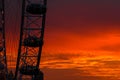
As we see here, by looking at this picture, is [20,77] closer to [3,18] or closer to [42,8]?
[3,18]

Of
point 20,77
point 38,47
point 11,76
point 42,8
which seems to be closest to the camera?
point 42,8

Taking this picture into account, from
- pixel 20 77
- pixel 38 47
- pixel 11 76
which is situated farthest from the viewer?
pixel 11 76

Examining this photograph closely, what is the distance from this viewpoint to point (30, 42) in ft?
202

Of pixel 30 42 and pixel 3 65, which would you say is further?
pixel 3 65

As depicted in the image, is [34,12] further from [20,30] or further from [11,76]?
[11,76]

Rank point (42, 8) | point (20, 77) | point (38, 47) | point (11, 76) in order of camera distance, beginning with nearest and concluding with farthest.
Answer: point (42, 8), point (38, 47), point (20, 77), point (11, 76)

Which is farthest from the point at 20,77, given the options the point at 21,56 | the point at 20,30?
the point at 20,30

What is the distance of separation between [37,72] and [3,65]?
22.6 metres

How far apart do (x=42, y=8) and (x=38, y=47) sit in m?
5.70

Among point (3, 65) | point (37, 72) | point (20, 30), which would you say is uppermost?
point (20, 30)

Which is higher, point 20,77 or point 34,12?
point 34,12

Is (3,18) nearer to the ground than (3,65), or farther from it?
farther from it

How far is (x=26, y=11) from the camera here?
60.2 meters

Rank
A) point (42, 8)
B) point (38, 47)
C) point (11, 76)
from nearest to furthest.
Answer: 1. point (42, 8)
2. point (38, 47)
3. point (11, 76)
